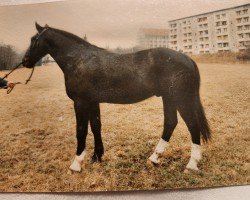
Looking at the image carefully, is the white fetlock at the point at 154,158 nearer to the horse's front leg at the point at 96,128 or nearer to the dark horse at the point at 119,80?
the dark horse at the point at 119,80

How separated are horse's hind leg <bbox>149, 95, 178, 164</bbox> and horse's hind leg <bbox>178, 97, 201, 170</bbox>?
1.8 inches

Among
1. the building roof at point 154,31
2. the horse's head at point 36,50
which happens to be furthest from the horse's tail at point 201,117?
the horse's head at point 36,50

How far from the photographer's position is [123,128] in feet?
7.18

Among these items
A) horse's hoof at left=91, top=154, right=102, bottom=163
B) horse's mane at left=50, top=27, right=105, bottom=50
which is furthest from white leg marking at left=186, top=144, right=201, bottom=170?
horse's mane at left=50, top=27, right=105, bottom=50

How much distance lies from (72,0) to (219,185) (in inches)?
52.7

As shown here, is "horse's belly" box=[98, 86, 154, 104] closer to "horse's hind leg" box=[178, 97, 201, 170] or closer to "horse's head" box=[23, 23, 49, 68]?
"horse's hind leg" box=[178, 97, 201, 170]

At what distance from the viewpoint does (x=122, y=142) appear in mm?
2174

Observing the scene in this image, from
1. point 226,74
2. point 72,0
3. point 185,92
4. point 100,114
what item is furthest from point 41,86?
point 226,74

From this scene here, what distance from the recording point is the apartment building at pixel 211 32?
2137 millimetres

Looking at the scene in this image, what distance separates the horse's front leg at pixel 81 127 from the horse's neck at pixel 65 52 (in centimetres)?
23

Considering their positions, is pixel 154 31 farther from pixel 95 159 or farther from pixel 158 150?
pixel 95 159

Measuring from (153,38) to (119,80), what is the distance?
0.30 meters

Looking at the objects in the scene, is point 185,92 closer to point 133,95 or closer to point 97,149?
point 133,95

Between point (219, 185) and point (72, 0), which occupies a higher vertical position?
point (72, 0)
